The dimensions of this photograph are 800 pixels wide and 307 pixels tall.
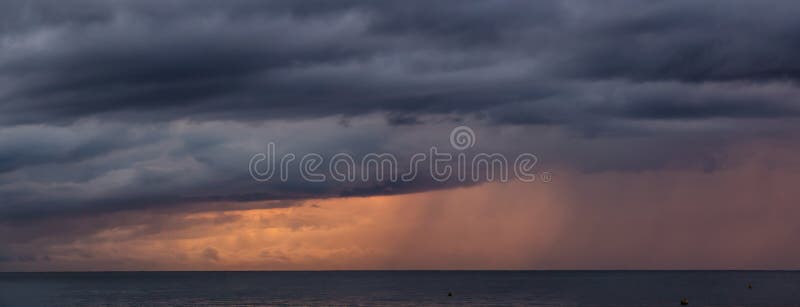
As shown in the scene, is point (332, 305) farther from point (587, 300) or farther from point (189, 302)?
point (587, 300)

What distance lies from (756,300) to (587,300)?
1479 inches

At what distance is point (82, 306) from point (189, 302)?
908 inches

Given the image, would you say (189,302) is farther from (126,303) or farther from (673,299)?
(673,299)

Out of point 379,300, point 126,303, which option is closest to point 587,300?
point 379,300

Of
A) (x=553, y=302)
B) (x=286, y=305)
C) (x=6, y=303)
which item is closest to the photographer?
(x=286, y=305)

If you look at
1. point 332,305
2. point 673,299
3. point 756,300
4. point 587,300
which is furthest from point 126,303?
point 756,300

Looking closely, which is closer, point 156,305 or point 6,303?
point 156,305

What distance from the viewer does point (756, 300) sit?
18150 centimetres

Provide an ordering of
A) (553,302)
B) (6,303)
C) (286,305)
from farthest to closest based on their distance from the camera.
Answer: (6,303), (553,302), (286,305)

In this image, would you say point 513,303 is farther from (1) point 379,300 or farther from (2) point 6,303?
(2) point 6,303

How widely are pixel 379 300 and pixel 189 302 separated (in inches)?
1716

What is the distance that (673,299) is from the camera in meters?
185

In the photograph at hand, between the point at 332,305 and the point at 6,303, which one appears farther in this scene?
the point at 6,303

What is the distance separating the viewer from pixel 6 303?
19600cm
